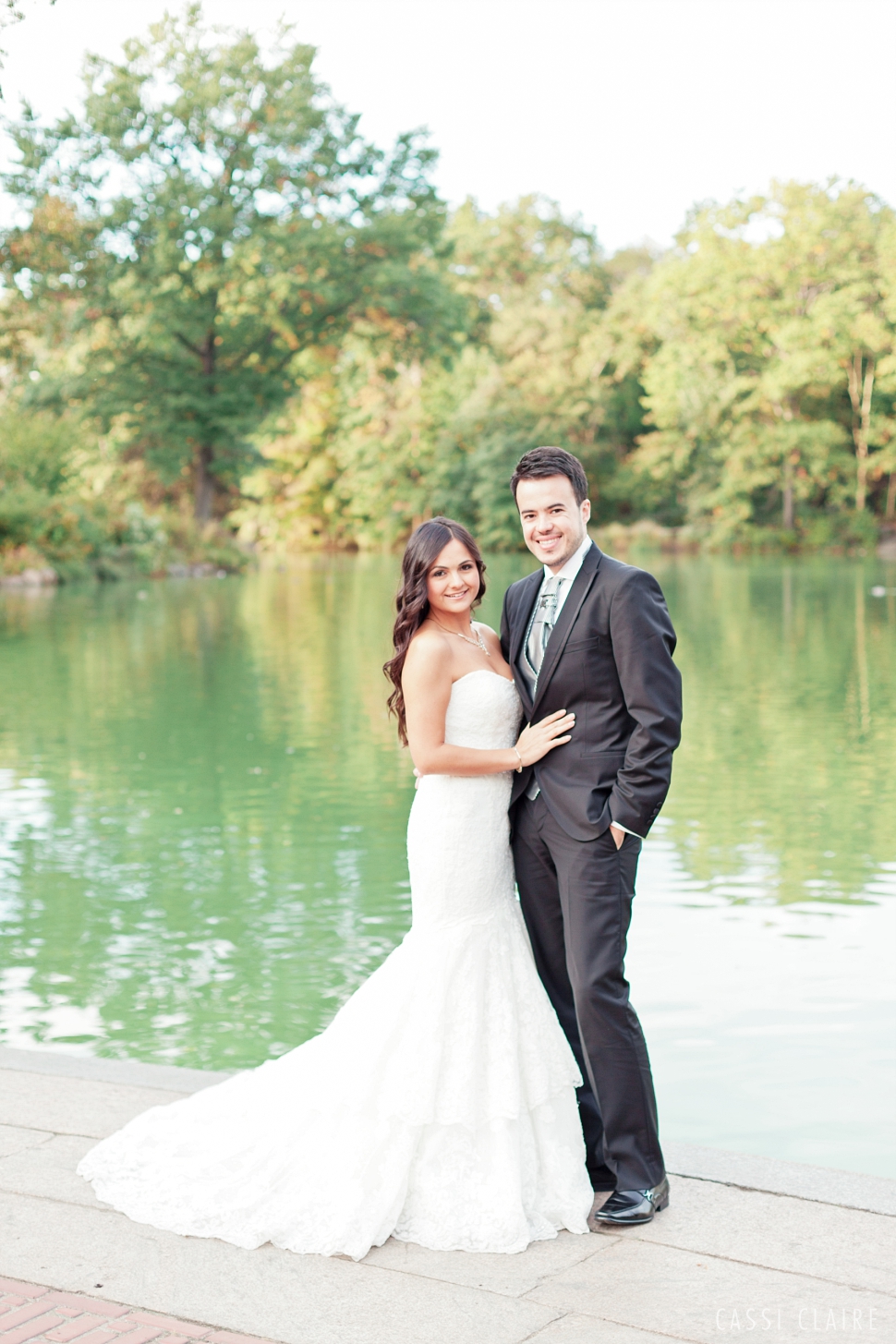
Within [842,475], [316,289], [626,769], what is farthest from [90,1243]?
[842,475]

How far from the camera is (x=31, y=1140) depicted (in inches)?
160

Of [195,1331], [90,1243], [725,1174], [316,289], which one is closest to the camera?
[195,1331]

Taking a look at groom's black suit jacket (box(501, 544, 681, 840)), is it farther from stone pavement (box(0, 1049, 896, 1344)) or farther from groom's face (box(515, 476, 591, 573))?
stone pavement (box(0, 1049, 896, 1344))

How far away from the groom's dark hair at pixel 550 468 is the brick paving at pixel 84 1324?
2046 millimetres

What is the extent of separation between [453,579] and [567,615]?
341 mm

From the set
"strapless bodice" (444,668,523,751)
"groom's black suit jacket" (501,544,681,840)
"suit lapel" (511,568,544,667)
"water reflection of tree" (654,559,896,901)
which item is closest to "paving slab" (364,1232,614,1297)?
"groom's black suit jacket" (501,544,681,840)

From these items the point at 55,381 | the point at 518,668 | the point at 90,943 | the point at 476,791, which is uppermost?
the point at 55,381

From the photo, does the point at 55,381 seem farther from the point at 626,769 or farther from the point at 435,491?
the point at 626,769

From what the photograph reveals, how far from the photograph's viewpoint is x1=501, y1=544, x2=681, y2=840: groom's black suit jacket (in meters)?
3.58

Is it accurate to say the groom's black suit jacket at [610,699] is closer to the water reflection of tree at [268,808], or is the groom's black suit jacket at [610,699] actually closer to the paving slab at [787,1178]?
the paving slab at [787,1178]

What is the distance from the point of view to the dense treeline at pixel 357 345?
4453 centimetres

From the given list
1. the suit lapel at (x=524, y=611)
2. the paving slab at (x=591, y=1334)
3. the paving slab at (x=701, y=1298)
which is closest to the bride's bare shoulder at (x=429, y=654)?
the suit lapel at (x=524, y=611)

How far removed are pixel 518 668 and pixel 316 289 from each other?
42242 mm

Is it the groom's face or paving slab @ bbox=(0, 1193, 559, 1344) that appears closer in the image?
paving slab @ bbox=(0, 1193, 559, 1344)
